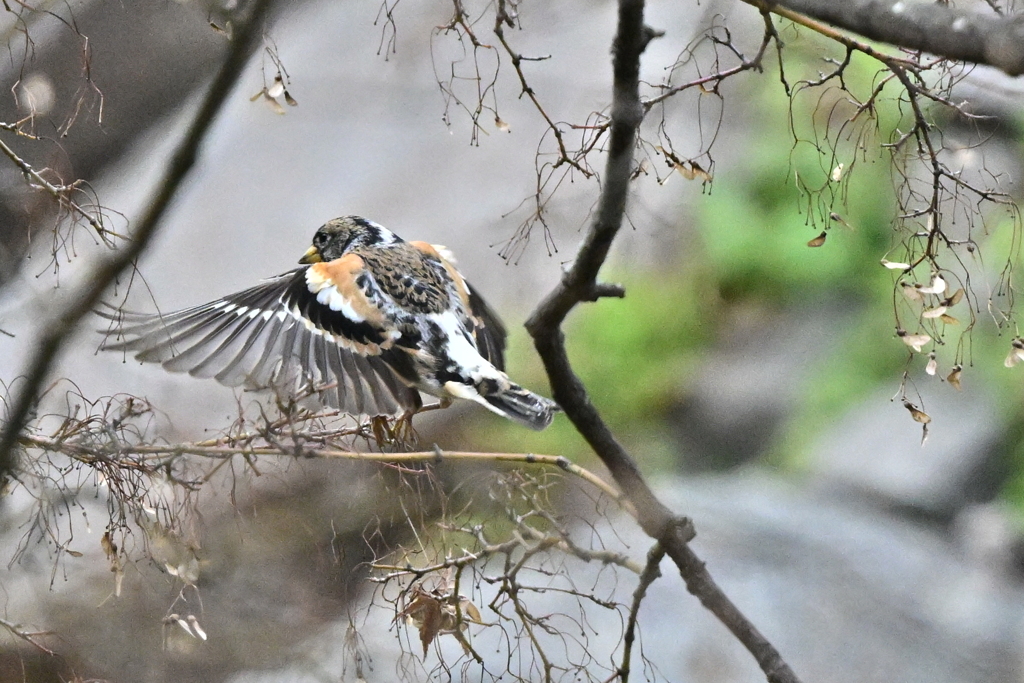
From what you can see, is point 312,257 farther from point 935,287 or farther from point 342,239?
point 935,287

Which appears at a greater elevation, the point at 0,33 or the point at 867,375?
the point at 867,375

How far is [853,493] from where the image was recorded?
179 cm

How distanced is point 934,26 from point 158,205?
0.40 metres

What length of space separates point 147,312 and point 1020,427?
1.69m

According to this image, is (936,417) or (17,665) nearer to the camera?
(17,665)

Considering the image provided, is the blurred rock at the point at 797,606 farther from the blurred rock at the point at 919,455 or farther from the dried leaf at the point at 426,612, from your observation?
the dried leaf at the point at 426,612

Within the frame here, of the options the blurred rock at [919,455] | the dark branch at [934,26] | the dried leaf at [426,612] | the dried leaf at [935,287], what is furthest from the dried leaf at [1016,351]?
the blurred rock at [919,455]

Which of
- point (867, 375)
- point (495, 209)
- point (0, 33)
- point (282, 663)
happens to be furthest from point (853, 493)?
point (0, 33)

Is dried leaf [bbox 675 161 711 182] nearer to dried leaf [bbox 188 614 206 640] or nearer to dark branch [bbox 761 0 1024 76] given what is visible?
dark branch [bbox 761 0 1024 76]

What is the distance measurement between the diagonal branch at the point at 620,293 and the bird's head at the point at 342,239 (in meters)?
0.60

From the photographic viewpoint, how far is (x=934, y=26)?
0.43m

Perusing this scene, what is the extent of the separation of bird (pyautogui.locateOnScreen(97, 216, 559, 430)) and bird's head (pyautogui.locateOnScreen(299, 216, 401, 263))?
0.22 feet

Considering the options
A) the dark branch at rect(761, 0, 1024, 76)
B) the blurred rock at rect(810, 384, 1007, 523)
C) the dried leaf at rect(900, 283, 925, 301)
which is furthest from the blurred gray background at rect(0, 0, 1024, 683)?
the dark branch at rect(761, 0, 1024, 76)

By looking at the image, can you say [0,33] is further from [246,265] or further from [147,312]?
[246,265]
